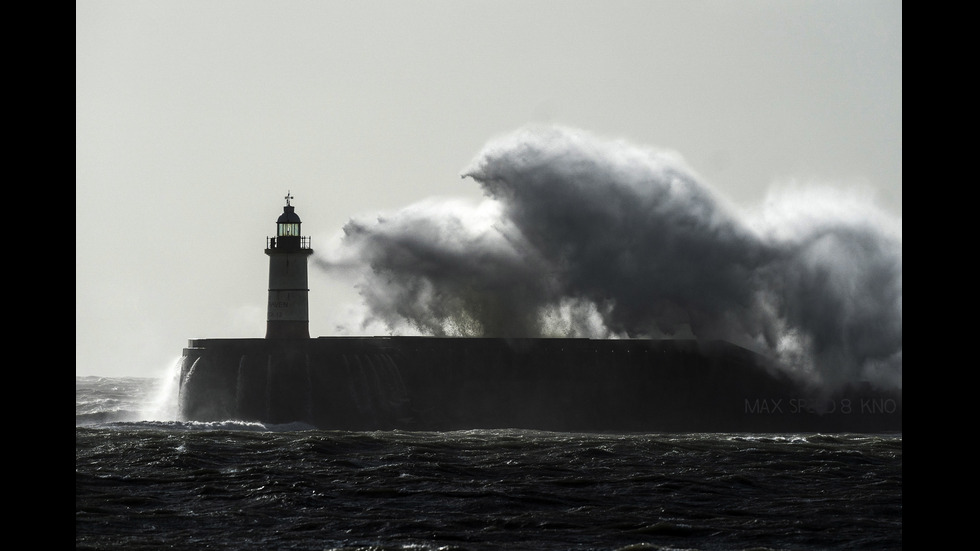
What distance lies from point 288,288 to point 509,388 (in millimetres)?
6604

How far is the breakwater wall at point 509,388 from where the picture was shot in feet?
112

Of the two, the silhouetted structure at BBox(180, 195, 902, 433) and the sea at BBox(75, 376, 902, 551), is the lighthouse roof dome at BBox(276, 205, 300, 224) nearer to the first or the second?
the silhouetted structure at BBox(180, 195, 902, 433)

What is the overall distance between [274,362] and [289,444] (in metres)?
10.6

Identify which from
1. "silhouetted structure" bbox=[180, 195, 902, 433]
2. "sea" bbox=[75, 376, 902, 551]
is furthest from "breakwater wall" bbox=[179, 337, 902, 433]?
"sea" bbox=[75, 376, 902, 551]

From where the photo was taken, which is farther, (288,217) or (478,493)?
(288,217)

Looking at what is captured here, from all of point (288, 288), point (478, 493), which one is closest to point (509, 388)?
point (288, 288)

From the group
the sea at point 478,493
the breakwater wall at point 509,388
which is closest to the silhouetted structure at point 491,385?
the breakwater wall at point 509,388

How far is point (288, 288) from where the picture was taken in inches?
1411

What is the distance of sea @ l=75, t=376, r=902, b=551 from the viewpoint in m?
13.8

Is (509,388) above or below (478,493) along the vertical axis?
above

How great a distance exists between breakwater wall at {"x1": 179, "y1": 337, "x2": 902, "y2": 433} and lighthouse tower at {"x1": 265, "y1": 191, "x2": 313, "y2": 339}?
1.09m

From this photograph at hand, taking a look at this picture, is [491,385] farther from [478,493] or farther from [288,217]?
[478,493]
